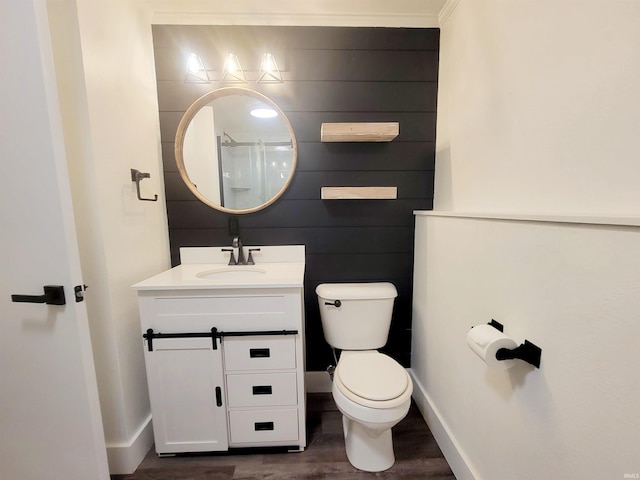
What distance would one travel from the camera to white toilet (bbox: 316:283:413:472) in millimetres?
1086

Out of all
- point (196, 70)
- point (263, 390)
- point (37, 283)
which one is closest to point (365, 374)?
point (263, 390)

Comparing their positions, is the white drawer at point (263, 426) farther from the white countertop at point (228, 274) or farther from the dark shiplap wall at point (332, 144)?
the white countertop at point (228, 274)

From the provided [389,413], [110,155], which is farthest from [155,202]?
[389,413]

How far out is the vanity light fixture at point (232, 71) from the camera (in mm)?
1437

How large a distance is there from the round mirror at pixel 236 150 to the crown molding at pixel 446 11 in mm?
1031

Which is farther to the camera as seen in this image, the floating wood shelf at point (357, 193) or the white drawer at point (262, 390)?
the floating wood shelf at point (357, 193)

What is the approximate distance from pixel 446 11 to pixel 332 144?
91cm

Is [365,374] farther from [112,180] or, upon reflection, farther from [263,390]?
[112,180]

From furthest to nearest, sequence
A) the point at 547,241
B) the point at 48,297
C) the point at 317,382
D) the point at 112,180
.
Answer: the point at 317,382 < the point at 112,180 < the point at 48,297 < the point at 547,241

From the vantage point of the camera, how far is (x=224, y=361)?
1239mm

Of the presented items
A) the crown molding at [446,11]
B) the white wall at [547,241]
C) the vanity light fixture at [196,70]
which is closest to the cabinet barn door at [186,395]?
the white wall at [547,241]

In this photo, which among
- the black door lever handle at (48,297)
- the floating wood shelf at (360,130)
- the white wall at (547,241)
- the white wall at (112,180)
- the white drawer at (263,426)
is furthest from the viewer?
the floating wood shelf at (360,130)

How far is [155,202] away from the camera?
1510mm

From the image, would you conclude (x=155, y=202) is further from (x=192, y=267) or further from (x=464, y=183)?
(x=464, y=183)
